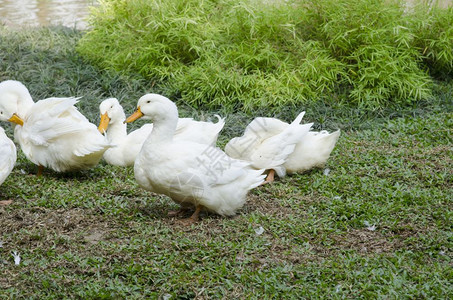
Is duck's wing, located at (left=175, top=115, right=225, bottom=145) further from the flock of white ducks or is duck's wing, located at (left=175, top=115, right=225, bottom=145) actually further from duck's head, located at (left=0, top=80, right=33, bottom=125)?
duck's head, located at (left=0, top=80, right=33, bottom=125)

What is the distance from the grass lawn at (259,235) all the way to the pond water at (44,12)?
19.0ft

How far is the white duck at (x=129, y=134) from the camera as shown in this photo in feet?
18.0

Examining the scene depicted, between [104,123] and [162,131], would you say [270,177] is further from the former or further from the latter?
[104,123]

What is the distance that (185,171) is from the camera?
4.23m

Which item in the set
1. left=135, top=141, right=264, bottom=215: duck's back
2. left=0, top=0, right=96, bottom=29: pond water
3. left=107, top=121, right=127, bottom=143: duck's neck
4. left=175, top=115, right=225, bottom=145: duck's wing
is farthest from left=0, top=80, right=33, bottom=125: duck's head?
left=0, top=0, right=96, bottom=29: pond water

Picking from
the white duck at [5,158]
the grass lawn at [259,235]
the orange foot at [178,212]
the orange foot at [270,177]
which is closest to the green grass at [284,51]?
the grass lawn at [259,235]

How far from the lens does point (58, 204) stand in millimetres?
4699

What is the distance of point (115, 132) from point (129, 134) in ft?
0.66

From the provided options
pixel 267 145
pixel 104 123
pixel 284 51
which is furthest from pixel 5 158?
pixel 284 51

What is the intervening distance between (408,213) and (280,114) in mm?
2726

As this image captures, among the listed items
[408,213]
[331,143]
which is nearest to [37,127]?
[331,143]

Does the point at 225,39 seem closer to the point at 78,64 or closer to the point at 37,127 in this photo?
the point at 78,64

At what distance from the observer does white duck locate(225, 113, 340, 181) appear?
539 centimetres

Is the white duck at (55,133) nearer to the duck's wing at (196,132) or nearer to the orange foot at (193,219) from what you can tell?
the duck's wing at (196,132)
